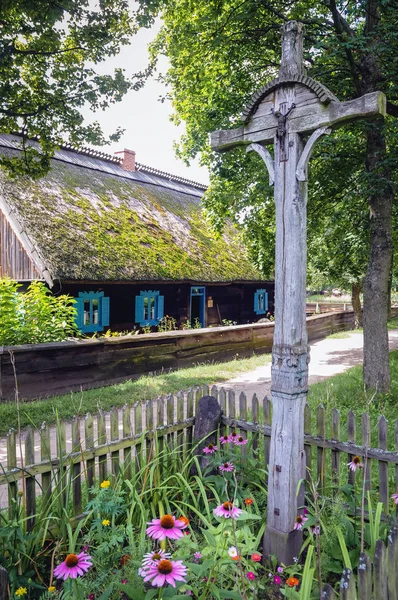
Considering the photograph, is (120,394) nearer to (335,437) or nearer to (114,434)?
(114,434)

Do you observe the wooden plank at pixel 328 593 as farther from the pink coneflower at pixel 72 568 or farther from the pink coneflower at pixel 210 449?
the pink coneflower at pixel 210 449

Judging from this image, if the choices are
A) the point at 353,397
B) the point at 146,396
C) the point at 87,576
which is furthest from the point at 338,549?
the point at 146,396

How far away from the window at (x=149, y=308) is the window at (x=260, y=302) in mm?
6084

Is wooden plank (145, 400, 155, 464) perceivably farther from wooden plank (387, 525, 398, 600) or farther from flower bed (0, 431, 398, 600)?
wooden plank (387, 525, 398, 600)

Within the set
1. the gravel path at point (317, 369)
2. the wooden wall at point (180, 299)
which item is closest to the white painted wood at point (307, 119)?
the gravel path at point (317, 369)

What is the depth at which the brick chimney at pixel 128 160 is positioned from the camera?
1902 centimetres

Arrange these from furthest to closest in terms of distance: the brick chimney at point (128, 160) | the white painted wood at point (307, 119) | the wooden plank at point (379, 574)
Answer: the brick chimney at point (128, 160)
the white painted wood at point (307, 119)
the wooden plank at point (379, 574)

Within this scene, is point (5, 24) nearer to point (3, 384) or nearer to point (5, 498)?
point (3, 384)

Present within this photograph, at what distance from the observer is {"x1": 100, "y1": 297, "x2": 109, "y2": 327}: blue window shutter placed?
12459mm

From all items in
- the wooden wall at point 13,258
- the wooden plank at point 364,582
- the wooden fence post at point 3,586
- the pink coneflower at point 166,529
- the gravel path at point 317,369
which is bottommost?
the gravel path at point 317,369

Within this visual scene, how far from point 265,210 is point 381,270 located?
3.58 m

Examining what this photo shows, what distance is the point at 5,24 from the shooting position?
6500 mm

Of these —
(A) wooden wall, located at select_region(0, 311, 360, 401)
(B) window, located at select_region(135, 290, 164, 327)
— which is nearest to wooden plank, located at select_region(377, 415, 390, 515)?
(A) wooden wall, located at select_region(0, 311, 360, 401)

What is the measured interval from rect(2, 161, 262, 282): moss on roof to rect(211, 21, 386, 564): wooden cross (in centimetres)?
810
